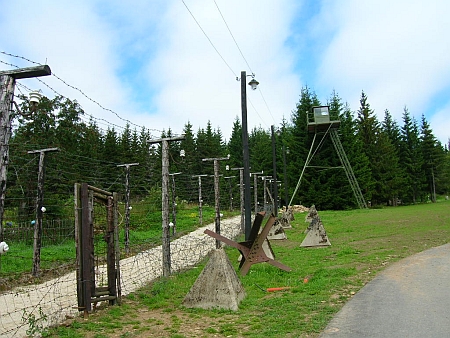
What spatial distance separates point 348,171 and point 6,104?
3624 cm

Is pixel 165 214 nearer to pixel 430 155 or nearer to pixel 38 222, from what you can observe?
pixel 38 222

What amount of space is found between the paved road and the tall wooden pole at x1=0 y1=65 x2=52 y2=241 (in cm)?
391

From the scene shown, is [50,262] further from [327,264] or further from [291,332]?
[291,332]

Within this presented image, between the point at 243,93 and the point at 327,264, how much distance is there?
516cm

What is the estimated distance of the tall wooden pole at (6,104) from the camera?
445 cm

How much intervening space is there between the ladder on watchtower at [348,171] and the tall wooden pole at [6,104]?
3348cm

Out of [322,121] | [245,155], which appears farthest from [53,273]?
[322,121]

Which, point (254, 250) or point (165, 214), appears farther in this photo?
point (254, 250)

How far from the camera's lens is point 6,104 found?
462 centimetres

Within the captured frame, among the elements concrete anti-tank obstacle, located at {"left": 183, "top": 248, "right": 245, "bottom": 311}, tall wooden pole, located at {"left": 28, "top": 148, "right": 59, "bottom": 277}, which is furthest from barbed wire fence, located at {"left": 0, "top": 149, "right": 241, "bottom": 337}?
concrete anti-tank obstacle, located at {"left": 183, "top": 248, "right": 245, "bottom": 311}

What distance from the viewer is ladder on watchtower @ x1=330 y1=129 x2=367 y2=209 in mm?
36656

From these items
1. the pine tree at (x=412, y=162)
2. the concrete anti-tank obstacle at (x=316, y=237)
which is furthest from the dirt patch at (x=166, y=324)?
the pine tree at (x=412, y=162)

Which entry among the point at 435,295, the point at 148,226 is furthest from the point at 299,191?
the point at 435,295

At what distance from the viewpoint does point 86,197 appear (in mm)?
5988
